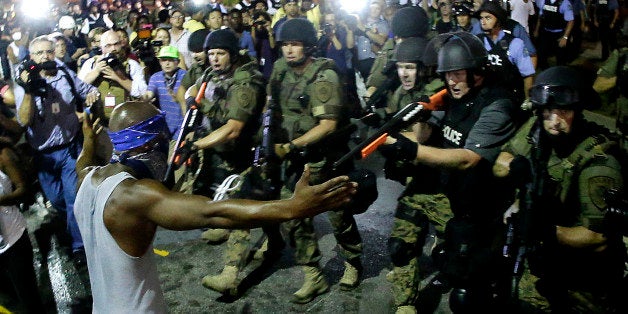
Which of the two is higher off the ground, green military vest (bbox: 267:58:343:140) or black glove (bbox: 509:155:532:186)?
black glove (bbox: 509:155:532:186)

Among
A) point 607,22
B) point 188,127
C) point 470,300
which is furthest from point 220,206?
point 607,22

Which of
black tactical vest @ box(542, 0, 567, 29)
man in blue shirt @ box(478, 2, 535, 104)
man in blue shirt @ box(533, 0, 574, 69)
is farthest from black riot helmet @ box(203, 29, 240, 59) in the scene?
black tactical vest @ box(542, 0, 567, 29)

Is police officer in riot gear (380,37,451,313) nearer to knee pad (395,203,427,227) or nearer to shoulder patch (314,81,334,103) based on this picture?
knee pad (395,203,427,227)

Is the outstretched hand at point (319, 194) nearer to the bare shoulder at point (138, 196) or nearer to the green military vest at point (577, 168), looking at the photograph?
the bare shoulder at point (138, 196)

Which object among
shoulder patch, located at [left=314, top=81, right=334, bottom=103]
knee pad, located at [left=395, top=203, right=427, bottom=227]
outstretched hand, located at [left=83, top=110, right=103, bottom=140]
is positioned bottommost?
knee pad, located at [left=395, top=203, right=427, bottom=227]

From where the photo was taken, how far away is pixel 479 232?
12.9ft

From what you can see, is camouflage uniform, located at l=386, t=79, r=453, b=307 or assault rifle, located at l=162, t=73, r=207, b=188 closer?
camouflage uniform, located at l=386, t=79, r=453, b=307

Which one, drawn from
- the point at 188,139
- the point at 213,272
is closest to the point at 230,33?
the point at 188,139

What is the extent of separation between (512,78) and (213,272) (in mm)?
3501

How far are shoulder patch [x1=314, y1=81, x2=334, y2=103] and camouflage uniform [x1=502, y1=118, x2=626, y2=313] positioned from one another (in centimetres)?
192

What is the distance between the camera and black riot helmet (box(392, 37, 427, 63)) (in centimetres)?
471

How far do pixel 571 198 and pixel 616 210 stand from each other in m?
0.36

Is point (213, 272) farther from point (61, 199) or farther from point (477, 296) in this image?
point (477, 296)

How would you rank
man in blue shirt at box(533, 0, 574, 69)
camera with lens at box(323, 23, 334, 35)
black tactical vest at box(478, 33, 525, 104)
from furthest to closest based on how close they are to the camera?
1. man in blue shirt at box(533, 0, 574, 69)
2. camera with lens at box(323, 23, 334, 35)
3. black tactical vest at box(478, 33, 525, 104)
